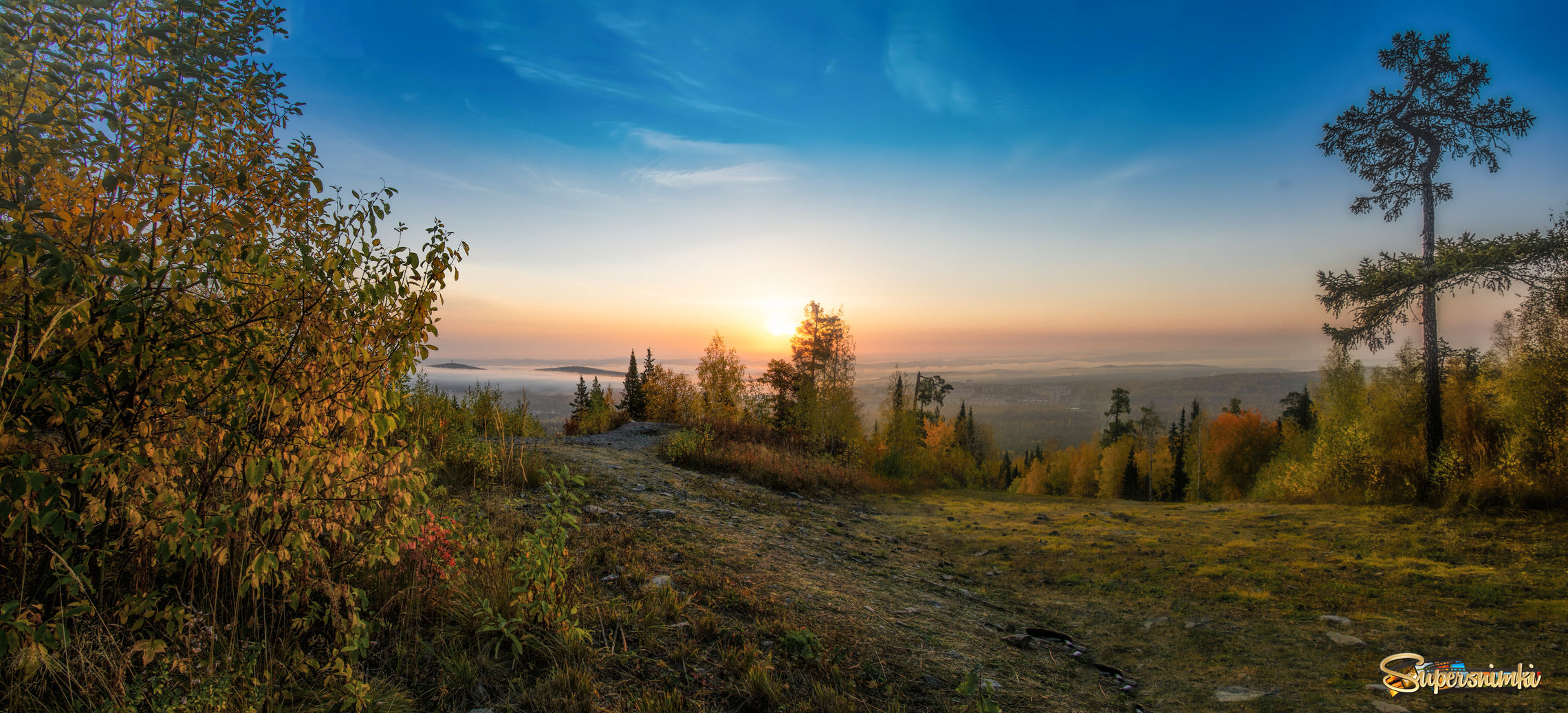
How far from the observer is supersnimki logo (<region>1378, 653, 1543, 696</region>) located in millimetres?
4176

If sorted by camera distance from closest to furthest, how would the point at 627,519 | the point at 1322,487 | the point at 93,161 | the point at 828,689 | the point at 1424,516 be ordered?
the point at 93,161, the point at 828,689, the point at 627,519, the point at 1424,516, the point at 1322,487

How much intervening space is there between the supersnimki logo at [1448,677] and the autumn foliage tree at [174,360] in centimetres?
712

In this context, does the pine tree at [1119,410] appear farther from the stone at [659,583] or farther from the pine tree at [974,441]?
the stone at [659,583]

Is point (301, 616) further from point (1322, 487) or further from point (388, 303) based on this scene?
point (1322, 487)

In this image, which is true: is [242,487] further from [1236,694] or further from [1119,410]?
[1119,410]

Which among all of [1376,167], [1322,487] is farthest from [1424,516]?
[1376,167]

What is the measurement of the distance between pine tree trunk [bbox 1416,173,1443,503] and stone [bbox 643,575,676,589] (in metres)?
17.1

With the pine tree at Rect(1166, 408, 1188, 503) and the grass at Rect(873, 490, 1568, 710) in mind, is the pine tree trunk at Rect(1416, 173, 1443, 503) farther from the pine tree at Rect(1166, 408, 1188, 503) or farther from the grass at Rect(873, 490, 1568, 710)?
the pine tree at Rect(1166, 408, 1188, 503)

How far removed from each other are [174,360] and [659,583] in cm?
340

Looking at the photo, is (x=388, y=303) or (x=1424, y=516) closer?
(x=388, y=303)

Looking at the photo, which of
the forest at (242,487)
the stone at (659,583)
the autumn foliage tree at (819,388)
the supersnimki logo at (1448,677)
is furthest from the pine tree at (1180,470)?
the forest at (242,487)

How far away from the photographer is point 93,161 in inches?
90.0

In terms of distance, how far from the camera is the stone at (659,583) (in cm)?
445

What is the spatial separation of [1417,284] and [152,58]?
20311 millimetres
